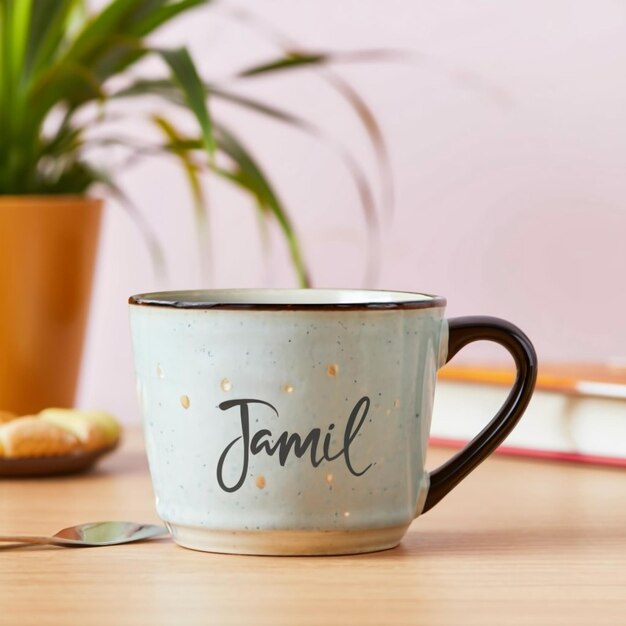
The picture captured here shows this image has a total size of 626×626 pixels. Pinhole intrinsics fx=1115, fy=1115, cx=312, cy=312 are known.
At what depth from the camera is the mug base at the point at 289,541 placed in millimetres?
415

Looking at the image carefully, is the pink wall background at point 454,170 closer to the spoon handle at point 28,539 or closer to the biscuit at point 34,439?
the biscuit at point 34,439

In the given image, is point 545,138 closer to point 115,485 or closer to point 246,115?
point 246,115

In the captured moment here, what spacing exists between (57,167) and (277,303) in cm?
44

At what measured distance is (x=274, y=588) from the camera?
0.38 m

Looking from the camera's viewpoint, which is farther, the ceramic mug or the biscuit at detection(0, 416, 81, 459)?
the biscuit at detection(0, 416, 81, 459)

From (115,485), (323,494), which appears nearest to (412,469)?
(323,494)

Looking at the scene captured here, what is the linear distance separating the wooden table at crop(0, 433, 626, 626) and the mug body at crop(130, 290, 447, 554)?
0.05 feet

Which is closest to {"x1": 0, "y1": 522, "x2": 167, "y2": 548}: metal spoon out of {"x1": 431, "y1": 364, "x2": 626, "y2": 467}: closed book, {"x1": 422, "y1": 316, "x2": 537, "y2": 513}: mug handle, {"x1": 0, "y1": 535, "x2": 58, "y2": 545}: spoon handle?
{"x1": 0, "y1": 535, "x2": 58, "y2": 545}: spoon handle

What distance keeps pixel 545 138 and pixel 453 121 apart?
0.32ft

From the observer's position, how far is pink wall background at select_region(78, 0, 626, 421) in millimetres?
1150

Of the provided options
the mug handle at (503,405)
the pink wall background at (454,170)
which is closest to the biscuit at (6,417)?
the mug handle at (503,405)

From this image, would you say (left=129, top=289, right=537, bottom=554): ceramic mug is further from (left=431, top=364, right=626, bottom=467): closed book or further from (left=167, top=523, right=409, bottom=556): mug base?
(left=431, top=364, right=626, bottom=467): closed book

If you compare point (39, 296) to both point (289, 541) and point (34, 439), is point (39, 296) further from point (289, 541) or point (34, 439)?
point (289, 541)

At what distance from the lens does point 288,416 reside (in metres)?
0.41
